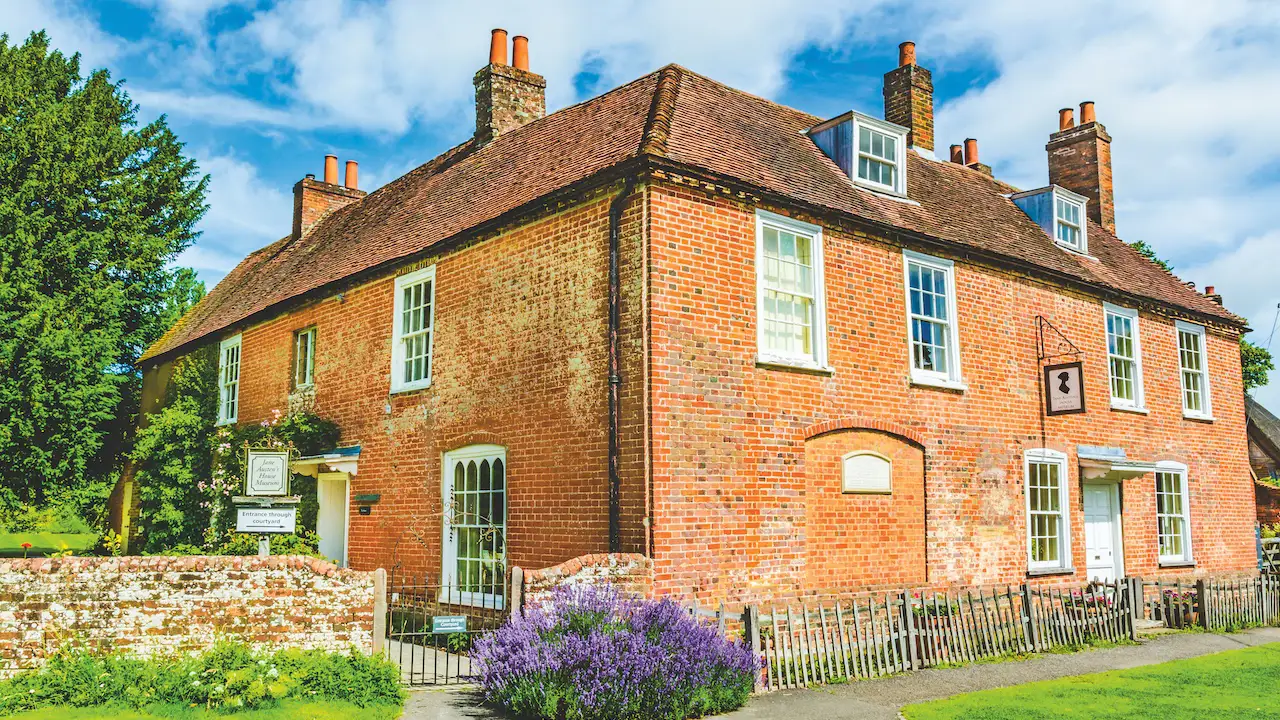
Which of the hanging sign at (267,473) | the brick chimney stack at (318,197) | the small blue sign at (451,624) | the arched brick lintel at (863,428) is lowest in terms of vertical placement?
the small blue sign at (451,624)

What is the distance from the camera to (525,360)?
13.3 meters

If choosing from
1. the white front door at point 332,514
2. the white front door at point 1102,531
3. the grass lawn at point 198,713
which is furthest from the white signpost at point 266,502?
the white front door at point 1102,531

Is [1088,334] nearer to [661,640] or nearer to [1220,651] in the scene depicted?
[1220,651]

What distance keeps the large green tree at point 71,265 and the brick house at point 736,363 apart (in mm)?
7125

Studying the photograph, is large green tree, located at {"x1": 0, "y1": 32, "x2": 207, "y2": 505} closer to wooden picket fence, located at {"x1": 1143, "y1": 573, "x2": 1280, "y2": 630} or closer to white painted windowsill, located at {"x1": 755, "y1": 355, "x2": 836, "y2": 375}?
white painted windowsill, located at {"x1": 755, "y1": 355, "x2": 836, "y2": 375}

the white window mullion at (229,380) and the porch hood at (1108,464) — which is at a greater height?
the white window mullion at (229,380)

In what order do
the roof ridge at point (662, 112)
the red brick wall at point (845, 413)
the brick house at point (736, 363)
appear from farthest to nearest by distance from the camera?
the roof ridge at point (662, 112) → the brick house at point (736, 363) → the red brick wall at point (845, 413)

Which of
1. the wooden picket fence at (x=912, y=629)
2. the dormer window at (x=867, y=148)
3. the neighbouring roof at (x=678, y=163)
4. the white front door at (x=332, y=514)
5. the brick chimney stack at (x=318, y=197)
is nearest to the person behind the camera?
the wooden picket fence at (x=912, y=629)

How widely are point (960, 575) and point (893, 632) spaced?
3376 mm

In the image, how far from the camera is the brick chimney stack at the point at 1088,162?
74.8 feet

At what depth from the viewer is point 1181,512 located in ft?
63.5

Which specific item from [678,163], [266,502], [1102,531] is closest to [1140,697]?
[678,163]

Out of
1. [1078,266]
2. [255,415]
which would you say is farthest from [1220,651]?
[255,415]

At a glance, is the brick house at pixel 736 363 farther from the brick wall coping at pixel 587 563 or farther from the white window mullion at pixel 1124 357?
the brick wall coping at pixel 587 563
